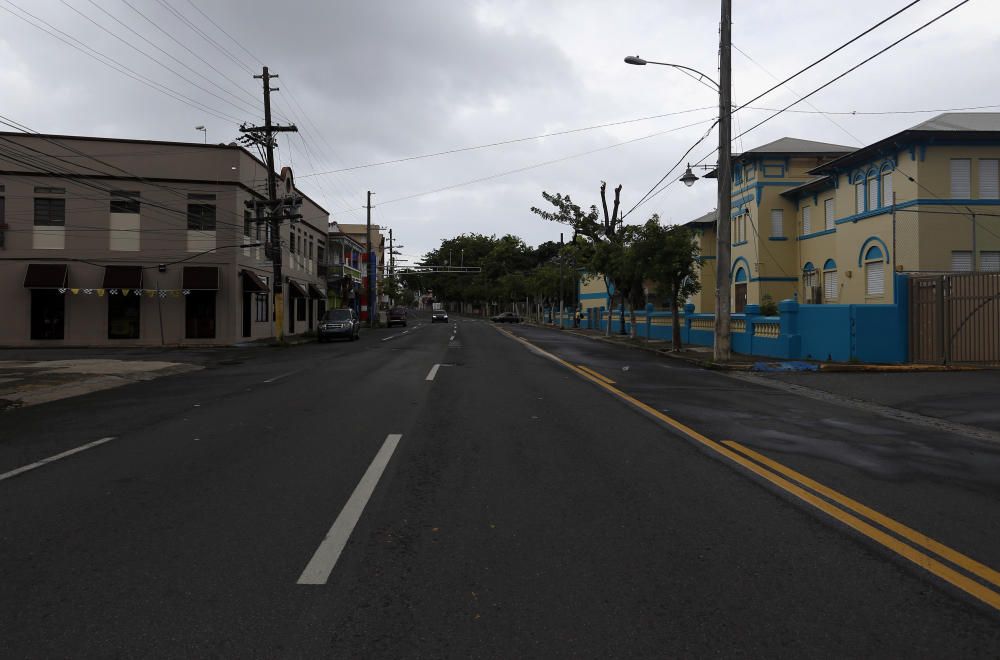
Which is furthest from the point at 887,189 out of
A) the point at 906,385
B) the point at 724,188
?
the point at 906,385

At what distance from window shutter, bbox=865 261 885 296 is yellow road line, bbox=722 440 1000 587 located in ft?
80.5

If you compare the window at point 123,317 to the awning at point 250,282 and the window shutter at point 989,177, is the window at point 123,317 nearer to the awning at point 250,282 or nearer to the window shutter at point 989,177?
the awning at point 250,282

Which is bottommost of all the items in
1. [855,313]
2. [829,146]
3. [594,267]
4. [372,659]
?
[372,659]

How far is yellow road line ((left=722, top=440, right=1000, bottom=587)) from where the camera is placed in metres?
4.02

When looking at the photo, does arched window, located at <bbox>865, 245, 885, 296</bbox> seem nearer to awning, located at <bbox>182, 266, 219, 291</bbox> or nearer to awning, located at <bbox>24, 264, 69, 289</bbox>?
A: awning, located at <bbox>182, 266, 219, 291</bbox>

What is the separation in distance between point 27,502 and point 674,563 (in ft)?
17.1

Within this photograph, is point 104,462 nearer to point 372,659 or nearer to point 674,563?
point 372,659

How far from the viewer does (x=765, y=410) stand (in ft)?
35.0

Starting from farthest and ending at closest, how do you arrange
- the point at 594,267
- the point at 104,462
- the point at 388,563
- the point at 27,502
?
1. the point at 594,267
2. the point at 104,462
3. the point at 27,502
4. the point at 388,563

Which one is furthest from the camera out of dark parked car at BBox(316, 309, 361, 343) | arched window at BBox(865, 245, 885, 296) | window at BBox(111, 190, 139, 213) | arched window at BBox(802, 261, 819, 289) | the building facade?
dark parked car at BBox(316, 309, 361, 343)

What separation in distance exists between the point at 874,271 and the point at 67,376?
29.2m

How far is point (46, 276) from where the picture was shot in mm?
29656

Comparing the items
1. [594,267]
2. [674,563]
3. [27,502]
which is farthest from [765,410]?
[594,267]

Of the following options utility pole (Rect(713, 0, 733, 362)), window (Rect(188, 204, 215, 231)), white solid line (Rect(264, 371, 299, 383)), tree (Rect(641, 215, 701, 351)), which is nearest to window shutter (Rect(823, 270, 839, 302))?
tree (Rect(641, 215, 701, 351))
